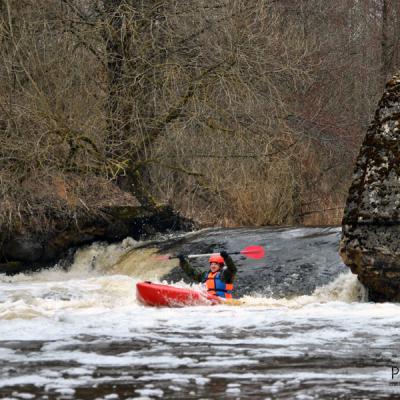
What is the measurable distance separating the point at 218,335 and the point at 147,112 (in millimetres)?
8193

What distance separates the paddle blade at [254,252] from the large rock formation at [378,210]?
2.31m

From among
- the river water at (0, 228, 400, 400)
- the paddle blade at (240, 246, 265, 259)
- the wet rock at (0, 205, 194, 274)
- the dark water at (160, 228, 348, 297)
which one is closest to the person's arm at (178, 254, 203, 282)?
the river water at (0, 228, 400, 400)

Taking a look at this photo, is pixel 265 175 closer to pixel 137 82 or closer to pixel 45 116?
pixel 137 82

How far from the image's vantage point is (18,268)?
14.9 metres

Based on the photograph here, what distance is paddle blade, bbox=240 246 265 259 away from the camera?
1222cm

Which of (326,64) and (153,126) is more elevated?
(326,64)

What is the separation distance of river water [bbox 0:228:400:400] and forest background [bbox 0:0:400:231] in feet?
6.43

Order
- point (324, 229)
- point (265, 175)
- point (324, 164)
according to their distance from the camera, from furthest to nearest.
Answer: point (324, 164), point (265, 175), point (324, 229)

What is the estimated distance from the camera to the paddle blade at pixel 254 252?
481 inches

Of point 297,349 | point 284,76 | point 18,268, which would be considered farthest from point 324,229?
point 297,349

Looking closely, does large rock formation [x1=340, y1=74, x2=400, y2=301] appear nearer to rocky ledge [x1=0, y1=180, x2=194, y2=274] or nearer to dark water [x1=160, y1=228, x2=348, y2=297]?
dark water [x1=160, y1=228, x2=348, y2=297]

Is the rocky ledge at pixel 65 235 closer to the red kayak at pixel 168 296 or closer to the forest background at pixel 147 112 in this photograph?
the forest background at pixel 147 112

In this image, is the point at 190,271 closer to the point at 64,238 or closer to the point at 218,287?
the point at 218,287

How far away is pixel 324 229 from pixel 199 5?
4.74 m
